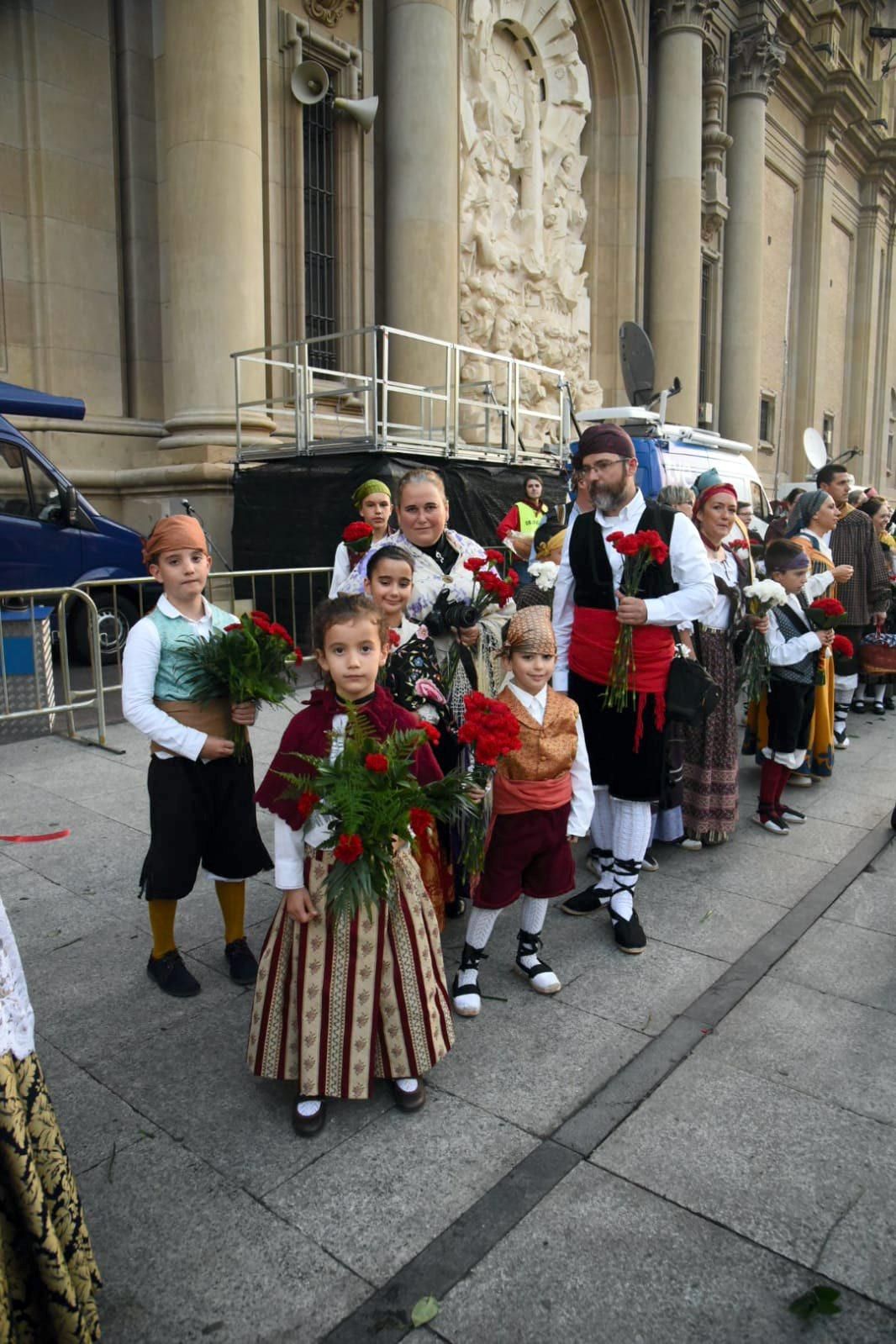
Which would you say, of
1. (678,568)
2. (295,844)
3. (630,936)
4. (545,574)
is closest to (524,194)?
(545,574)

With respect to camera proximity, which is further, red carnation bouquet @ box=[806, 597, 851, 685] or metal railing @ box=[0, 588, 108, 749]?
metal railing @ box=[0, 588, 108, 749]

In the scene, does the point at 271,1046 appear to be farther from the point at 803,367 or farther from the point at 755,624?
Answer: the point at 803,367

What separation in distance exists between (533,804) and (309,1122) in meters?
1.36

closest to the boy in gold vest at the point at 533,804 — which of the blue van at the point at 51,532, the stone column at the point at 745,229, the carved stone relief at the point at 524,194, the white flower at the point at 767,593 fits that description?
the white flower at the point at 767,593

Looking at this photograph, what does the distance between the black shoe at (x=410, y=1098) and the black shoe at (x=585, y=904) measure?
166 cm

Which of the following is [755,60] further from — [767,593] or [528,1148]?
[528,1148]

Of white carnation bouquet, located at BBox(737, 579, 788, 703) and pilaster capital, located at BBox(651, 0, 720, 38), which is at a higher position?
pilaster capital, located at BBox(651, 0, 720, 38)

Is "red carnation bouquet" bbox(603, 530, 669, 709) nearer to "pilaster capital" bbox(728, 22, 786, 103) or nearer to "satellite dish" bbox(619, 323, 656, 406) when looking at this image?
"satellite dish" bbox(619, 323, 656, 406)

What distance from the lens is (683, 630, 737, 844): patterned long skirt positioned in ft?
17.9

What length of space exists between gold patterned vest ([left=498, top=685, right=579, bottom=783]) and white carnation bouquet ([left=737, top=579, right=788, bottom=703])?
8.04 ft

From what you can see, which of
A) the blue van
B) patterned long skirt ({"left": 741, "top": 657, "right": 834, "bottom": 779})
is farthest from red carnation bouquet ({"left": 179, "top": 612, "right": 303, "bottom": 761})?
the blue van

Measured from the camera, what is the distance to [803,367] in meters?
29.6

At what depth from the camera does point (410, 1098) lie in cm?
297

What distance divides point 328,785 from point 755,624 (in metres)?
3.86
